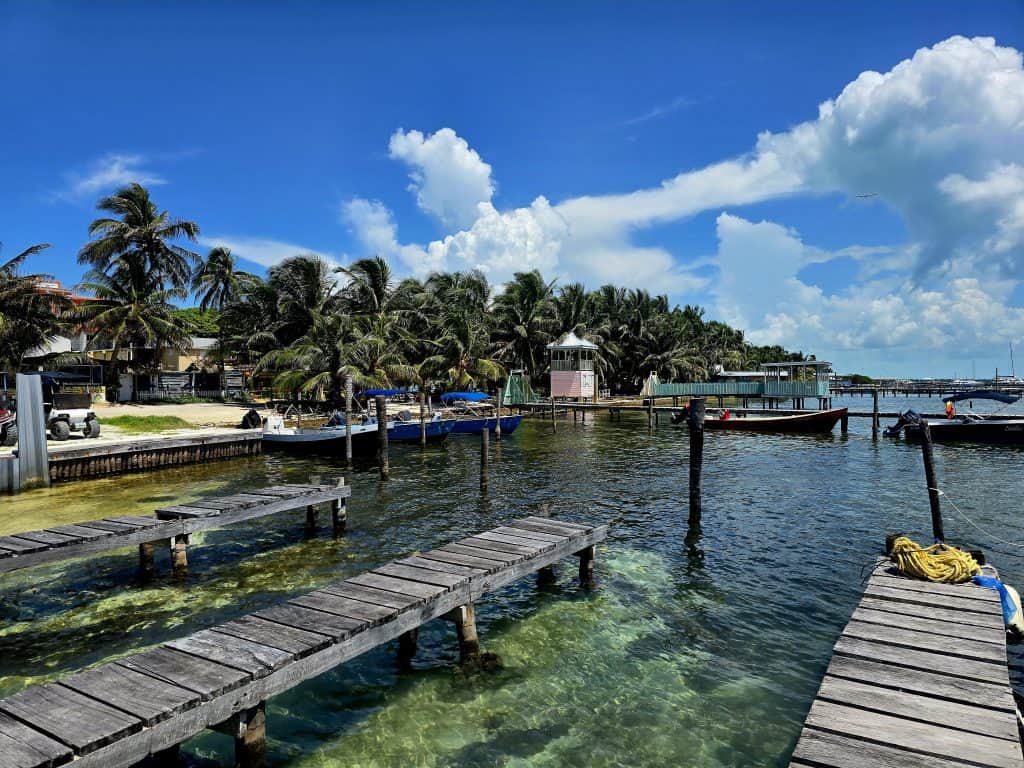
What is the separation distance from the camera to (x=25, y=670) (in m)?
8.30

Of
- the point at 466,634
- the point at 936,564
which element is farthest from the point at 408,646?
the point at 936,564

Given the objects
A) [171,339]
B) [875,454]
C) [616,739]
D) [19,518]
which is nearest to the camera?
[616,739]

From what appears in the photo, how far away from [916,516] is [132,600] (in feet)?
62.0

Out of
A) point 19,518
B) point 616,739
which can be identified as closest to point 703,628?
point 616,739

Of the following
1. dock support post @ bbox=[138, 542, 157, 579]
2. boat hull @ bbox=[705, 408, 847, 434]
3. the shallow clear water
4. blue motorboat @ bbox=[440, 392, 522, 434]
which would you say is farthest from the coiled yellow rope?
boat hull @ bbox=[705, 408, 847, 434]

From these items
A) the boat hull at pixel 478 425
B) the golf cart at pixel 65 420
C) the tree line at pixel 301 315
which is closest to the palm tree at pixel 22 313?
the tree line at pixel 301 315

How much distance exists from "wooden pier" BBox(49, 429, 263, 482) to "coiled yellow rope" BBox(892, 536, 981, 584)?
25.2 m

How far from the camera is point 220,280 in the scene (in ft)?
178

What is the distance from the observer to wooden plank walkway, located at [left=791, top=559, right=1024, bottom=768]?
466 cm

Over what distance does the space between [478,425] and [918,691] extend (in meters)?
33.6

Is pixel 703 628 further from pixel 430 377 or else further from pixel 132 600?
pixel 430 377

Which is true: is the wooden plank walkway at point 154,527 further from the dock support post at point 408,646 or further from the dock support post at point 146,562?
the dock support post at point 408,646

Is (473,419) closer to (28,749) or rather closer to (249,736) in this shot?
(249,736)

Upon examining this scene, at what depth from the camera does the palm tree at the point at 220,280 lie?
53.0 m
